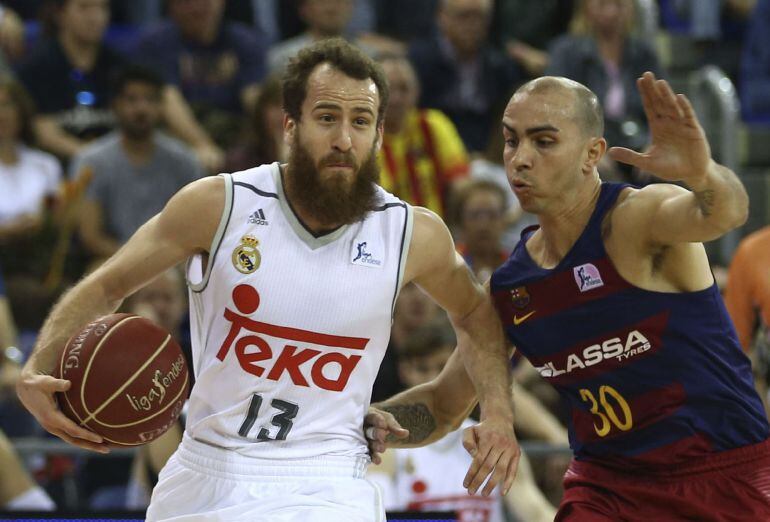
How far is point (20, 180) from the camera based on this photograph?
9180mm

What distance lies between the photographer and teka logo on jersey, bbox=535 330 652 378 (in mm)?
4793

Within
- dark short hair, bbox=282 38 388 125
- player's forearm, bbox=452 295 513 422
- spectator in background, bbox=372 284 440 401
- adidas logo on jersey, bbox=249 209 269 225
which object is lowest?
spectator in background, bbox=372 284 440 401

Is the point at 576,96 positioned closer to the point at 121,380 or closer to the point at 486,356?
the point at 486,356

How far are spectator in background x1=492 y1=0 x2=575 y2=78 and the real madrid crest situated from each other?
259 inches

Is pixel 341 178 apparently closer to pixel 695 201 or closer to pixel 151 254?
pixel 151 254

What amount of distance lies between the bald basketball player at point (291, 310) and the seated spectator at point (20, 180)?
436cm

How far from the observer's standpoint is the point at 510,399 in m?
5.02

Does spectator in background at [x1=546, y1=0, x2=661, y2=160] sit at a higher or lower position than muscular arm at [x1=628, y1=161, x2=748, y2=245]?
lower

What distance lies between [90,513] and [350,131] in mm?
2178

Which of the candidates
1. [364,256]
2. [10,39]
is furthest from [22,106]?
[364,256]

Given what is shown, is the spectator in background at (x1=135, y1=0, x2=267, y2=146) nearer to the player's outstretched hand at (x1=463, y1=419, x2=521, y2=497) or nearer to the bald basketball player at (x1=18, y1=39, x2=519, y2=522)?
the bald basketball player at (x1=18, y1=39, x2=519, y2=522)

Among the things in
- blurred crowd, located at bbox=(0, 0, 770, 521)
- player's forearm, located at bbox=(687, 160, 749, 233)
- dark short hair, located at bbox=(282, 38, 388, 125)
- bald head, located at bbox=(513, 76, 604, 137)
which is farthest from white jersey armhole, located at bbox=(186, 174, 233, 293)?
blurred crowd, located at bbox=(0, 0, 770, 521)

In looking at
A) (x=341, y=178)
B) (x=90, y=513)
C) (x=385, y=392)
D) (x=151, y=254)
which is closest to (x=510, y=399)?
(x=341, y=178)

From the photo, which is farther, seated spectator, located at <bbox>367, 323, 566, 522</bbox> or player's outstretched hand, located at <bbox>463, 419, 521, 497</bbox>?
seated spectator, located at <bbox>367, 323, 566, 522</bbox>
